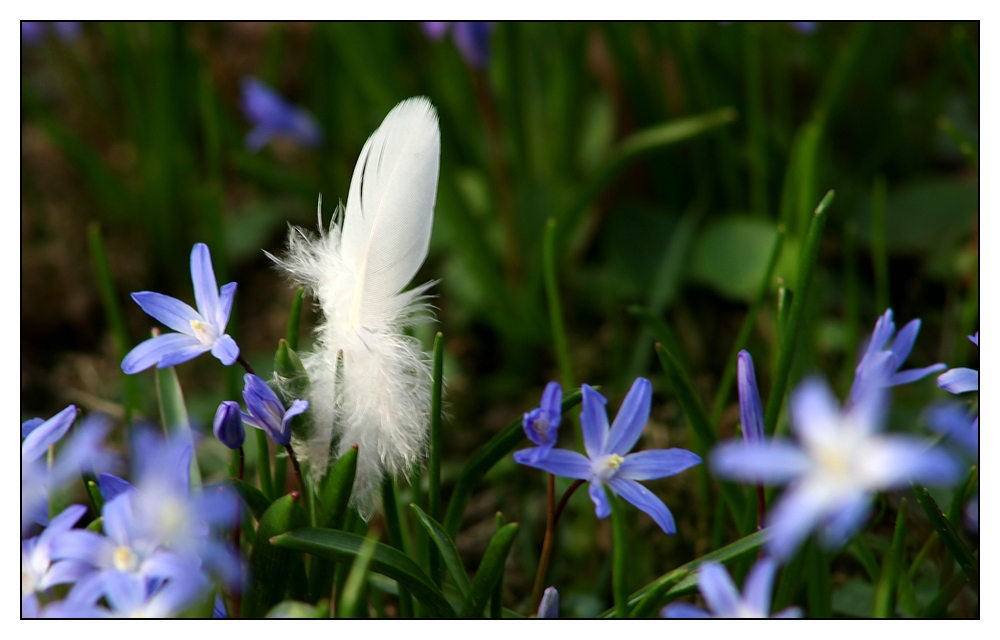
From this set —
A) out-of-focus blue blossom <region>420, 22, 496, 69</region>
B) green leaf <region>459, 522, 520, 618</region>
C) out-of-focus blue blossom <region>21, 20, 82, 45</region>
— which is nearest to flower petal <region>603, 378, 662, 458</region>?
green leaf <region>459, 522, 520, 618</region>

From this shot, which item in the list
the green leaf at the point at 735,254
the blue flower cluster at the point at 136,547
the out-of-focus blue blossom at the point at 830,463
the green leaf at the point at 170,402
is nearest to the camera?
the out-of-focus blue blossom at the point at 830,463

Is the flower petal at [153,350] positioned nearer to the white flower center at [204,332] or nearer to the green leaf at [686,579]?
the white flower center at [204,332]

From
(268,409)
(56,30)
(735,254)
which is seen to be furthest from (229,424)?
(56,30)

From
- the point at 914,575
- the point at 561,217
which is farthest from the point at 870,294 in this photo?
the point at 914,575

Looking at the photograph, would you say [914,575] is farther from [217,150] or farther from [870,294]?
[217,150]

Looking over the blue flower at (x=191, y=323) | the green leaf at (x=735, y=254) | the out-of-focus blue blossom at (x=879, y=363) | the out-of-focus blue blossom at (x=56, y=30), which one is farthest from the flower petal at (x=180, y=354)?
the out-of-focus blue blossom at (x=56, y=30)

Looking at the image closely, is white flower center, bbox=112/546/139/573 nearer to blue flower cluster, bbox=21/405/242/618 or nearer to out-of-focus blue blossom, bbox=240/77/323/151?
blue flower cluster, bbox=21/405/242/618
